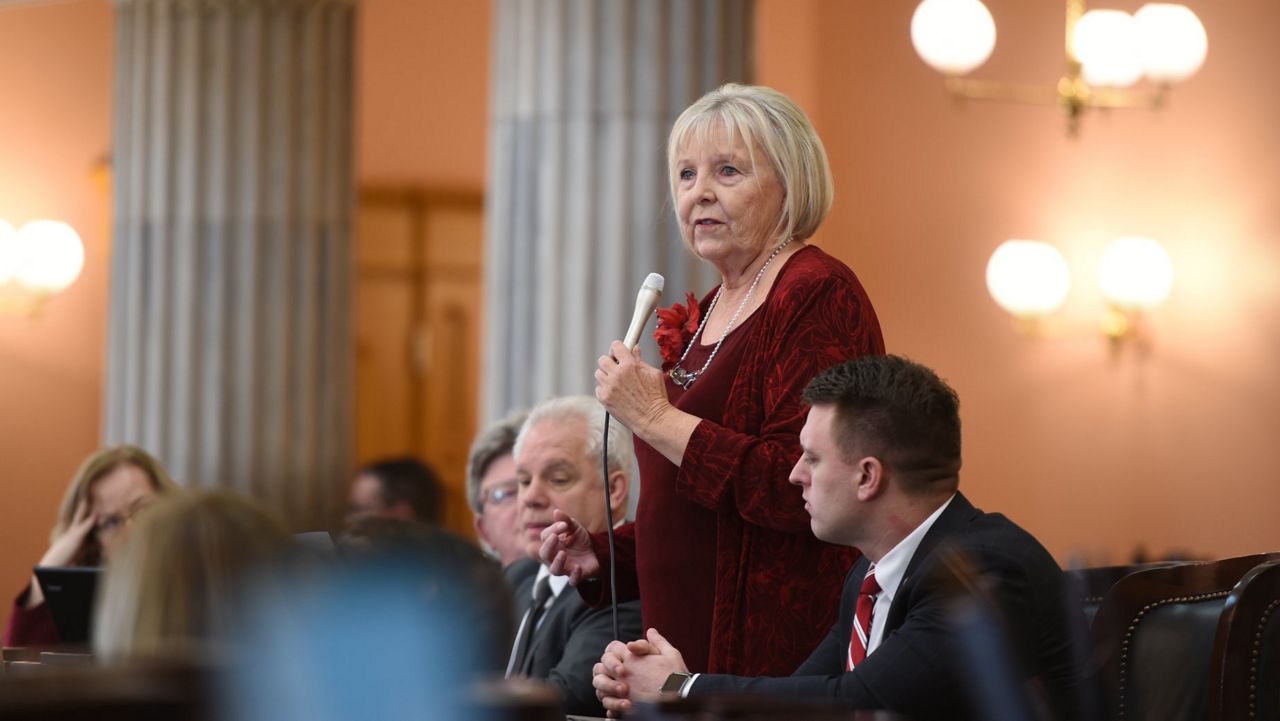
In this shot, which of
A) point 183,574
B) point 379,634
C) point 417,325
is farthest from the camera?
point 417,325

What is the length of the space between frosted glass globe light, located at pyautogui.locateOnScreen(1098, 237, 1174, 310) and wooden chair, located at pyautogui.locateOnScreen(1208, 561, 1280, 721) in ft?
18.8

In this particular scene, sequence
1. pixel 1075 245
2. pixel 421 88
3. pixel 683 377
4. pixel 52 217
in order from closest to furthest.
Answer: pixel 683 377
pixel 1075 245
pixel 52 217
pixel 421 88

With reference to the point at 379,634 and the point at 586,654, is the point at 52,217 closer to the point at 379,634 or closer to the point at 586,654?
the point at 586,654

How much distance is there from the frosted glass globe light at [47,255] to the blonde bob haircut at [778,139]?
717cm

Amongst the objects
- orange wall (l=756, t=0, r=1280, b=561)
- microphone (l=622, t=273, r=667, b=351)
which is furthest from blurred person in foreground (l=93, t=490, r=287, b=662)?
orange wall (l=756, t=0, r=1280, b=561)

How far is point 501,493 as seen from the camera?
3754 millimetres

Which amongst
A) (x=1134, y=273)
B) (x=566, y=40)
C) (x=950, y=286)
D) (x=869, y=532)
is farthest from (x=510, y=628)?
(x=950, y=286)

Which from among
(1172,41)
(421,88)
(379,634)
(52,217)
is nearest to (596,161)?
(1172,41)

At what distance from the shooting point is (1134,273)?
753 centimetres

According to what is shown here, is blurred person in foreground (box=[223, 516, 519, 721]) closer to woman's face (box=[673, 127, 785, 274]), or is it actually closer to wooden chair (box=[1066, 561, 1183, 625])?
woman's face (box=[673, 127, 785, 274])

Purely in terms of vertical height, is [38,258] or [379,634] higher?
[38,258]

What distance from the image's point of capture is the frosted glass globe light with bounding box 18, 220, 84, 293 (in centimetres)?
877

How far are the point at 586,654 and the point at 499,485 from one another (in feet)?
3.63

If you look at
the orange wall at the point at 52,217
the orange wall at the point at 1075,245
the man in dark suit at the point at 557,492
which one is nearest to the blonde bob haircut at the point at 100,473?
the man in dark suit at the point at 557,492
